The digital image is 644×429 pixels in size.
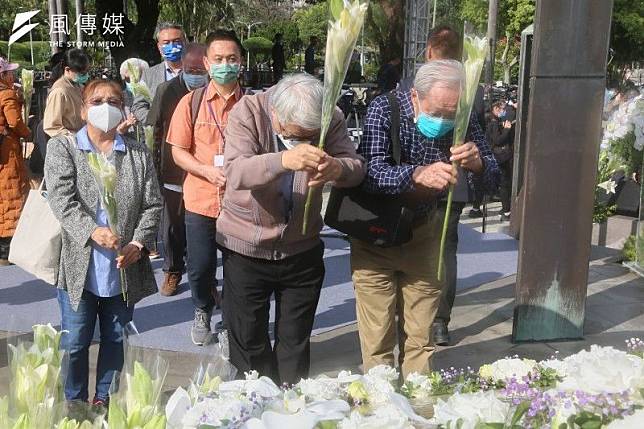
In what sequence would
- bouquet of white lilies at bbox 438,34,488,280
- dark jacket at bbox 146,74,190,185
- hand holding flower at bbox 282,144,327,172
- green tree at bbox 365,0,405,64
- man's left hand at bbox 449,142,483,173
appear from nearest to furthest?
bouquet of white lilies at bbox 438,34,488,280 < hand holding flower at bbox 282,144,327,172 < man's left hand at bbox 449,142,483,173 < dark jacket at bbox 146,74,190,185 < green tree at bbox 365,0,405,64

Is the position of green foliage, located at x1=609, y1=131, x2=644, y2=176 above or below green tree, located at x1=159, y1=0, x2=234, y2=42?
below

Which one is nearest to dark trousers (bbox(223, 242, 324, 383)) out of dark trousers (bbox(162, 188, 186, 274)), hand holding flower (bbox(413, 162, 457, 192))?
hand holding flower (bbox(413, 162, 457, 192))

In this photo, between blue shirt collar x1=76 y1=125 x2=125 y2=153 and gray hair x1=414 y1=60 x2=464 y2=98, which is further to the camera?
blue shirt collar x1=76 y1=125 x2=125 y2=153

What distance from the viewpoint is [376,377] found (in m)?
1.96

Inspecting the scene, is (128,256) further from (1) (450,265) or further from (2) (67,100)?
(2) (67,100)

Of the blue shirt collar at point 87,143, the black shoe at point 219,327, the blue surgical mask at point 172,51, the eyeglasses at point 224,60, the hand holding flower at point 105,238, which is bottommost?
the black shoe at point 219,327

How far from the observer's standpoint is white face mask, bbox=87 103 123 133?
3.26 metres

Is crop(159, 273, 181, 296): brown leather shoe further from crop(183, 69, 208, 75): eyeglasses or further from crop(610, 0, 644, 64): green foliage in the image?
crop(610, 0, 644, 64): green foliage

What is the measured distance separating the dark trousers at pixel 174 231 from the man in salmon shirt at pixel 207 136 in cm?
89

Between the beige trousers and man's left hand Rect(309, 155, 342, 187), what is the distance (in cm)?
65

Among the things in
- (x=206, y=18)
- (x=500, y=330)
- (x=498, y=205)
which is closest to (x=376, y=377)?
(x=500, y=330)

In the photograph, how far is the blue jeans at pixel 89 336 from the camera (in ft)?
11.1

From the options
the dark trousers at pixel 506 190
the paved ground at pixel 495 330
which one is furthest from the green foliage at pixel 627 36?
the paved ground at pixel 495 330

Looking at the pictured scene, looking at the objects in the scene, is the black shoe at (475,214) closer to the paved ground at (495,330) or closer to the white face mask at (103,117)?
the paved ground at (495,330)
